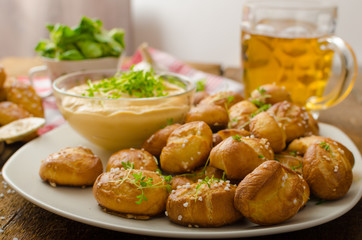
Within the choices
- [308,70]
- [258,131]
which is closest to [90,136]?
[258,131]

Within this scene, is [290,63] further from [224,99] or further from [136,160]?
[136,160]

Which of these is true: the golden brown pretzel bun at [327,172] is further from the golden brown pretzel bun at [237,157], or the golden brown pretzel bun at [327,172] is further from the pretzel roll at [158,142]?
the pretzel roll at [158,142]

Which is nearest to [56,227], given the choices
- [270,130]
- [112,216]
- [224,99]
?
[112,216]

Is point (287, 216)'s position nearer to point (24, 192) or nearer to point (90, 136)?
point (24, 192)

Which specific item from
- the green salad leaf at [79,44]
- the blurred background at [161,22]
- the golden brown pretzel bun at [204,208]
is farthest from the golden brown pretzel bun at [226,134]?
the blurred background at [161,22]

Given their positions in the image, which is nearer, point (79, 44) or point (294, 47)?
point (294, 47)

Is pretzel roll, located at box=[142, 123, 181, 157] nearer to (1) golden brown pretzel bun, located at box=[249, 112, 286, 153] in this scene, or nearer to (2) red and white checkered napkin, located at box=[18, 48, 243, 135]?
(1) golden brown pretzel bun, located at box=[249, 112, 286, 153]

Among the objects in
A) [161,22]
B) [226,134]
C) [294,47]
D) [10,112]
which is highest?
[294,47]
